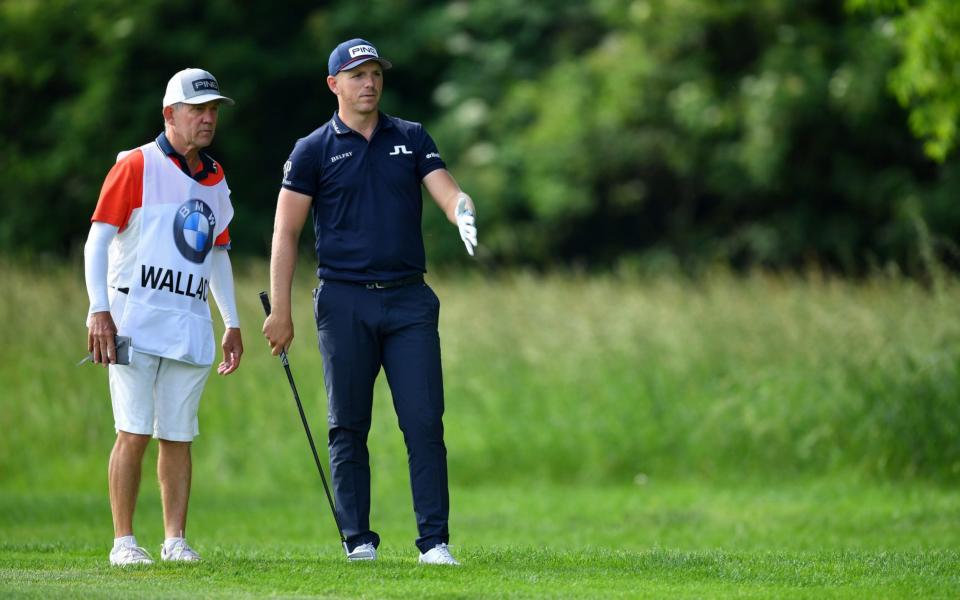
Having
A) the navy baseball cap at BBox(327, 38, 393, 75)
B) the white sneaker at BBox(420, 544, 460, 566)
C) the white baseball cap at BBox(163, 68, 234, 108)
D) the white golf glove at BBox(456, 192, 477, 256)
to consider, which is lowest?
the white sneaker at BBox(420, 544, 460, 566)

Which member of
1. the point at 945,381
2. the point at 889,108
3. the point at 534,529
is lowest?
the point at 534,529

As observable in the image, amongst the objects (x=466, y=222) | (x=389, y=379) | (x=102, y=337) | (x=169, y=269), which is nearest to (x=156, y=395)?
(x=102, y=337)

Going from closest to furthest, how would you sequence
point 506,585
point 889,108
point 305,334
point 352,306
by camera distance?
1. point 506,585
2. point 352,306
3. point 305,334
4. point 889,108

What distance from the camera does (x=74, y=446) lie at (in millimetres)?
15664

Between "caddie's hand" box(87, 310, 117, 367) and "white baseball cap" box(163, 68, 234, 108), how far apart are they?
1093mm

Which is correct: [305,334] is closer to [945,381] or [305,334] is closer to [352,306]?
[945,381]

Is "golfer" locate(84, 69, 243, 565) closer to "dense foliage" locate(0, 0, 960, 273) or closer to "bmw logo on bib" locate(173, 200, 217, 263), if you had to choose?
"bmw logo on bib" locate(173, 200, 217, 263)

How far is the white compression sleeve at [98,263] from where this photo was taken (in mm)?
6945

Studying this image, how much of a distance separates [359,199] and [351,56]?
69cm

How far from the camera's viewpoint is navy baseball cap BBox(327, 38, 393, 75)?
7.28m

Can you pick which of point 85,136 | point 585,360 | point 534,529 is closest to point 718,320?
point 585,360

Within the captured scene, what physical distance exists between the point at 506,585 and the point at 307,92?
22531 mm

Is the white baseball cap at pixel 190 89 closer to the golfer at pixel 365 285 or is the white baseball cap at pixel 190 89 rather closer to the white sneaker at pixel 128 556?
the golfer at pixel 365 285

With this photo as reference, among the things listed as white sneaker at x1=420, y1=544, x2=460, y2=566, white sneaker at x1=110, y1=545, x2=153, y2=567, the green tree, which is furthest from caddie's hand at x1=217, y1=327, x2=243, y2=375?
the green tree
